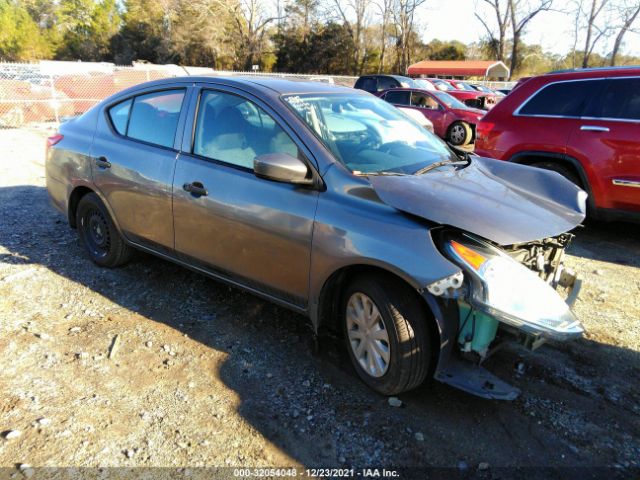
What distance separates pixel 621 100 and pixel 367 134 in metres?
3.51

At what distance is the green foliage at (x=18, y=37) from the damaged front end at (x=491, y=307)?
A: 67.9 meters

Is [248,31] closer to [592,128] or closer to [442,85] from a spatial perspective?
[442,85]

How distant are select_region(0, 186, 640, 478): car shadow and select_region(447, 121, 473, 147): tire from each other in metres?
10.1

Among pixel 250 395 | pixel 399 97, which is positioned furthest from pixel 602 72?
pixel 399 97

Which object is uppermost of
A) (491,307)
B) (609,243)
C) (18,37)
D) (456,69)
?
(18,37)

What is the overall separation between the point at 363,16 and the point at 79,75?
133ft

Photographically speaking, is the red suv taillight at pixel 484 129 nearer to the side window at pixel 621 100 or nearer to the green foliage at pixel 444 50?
the side window at pixel 621 100

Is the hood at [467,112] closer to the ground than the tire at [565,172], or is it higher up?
higher up

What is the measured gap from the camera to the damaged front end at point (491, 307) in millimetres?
2346

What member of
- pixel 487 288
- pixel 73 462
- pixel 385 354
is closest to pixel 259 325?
pixel 385 354

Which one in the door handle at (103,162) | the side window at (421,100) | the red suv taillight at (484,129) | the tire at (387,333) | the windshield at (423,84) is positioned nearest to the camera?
the tire at (387,333)

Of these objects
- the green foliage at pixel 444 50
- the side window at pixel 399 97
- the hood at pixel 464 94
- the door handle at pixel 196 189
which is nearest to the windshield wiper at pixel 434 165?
the door handle at pixel 196 189

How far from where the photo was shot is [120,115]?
418 cm

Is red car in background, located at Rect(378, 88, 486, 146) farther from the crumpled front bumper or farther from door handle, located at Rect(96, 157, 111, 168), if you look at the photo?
the crumpled front bumper
